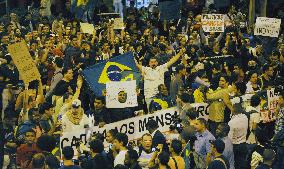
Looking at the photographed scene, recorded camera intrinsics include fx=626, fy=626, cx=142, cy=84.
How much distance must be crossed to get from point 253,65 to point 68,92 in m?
5.55

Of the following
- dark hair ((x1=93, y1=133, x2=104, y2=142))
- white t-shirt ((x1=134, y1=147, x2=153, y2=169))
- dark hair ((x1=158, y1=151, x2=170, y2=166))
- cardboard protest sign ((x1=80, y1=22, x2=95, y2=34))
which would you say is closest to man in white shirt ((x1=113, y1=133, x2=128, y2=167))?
white t-shirt ((x1=134, y1=147, x2=153, y2=169))

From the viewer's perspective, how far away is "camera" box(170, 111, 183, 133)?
414 inches

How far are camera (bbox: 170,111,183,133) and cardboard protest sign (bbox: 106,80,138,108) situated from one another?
0.73 m

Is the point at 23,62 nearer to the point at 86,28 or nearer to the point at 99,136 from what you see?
the point at 99,136

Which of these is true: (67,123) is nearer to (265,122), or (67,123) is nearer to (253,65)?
(265,122)

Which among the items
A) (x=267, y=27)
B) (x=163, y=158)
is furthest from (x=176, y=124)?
(x=267, y=27)

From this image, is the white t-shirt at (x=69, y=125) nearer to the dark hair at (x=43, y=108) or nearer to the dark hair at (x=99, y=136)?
the dark hair at (x=43, y=108)

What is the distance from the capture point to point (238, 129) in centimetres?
974

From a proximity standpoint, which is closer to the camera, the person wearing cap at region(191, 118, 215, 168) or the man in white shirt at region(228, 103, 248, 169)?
the person wearing cap at region(191, 118, 215, 168)

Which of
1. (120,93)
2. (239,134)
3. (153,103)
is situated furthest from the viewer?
(153,103)

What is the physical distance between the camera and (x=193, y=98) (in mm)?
11789

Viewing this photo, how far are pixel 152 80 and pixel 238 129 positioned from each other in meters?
3.25

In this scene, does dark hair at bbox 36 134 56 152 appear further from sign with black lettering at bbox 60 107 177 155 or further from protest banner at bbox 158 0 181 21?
protest banner at bbox 158 0 181 21

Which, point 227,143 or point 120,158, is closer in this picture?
point 120,158
